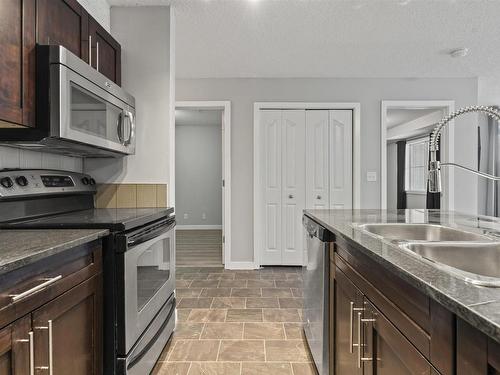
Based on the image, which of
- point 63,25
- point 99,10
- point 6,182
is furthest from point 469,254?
point 99,10

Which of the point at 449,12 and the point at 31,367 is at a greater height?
the point at 449,12

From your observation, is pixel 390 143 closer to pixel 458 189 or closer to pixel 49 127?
pixel 458 189

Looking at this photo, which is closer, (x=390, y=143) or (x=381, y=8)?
(x=381, y=8)

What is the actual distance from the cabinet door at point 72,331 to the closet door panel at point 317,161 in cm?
322

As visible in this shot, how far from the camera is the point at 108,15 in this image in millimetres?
2516

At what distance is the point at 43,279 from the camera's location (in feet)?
3.24

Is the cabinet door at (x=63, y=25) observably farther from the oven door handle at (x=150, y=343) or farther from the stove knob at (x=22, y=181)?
the oven door handle at (x=150, y=343)

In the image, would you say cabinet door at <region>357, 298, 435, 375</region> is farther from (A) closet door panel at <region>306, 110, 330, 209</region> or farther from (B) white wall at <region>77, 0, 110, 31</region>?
(A) closet door panel at <region>306, 110, 330, 209</region>

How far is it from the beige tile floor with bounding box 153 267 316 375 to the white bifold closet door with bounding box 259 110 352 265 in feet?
1.99

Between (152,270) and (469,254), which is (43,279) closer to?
(152,270)

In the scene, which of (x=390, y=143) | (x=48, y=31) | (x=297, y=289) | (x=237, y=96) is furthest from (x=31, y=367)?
(x=390, y=143)

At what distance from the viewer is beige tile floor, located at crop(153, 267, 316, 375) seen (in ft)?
6.55

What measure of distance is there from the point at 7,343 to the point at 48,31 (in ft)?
4.57

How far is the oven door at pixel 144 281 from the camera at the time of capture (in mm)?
1457
